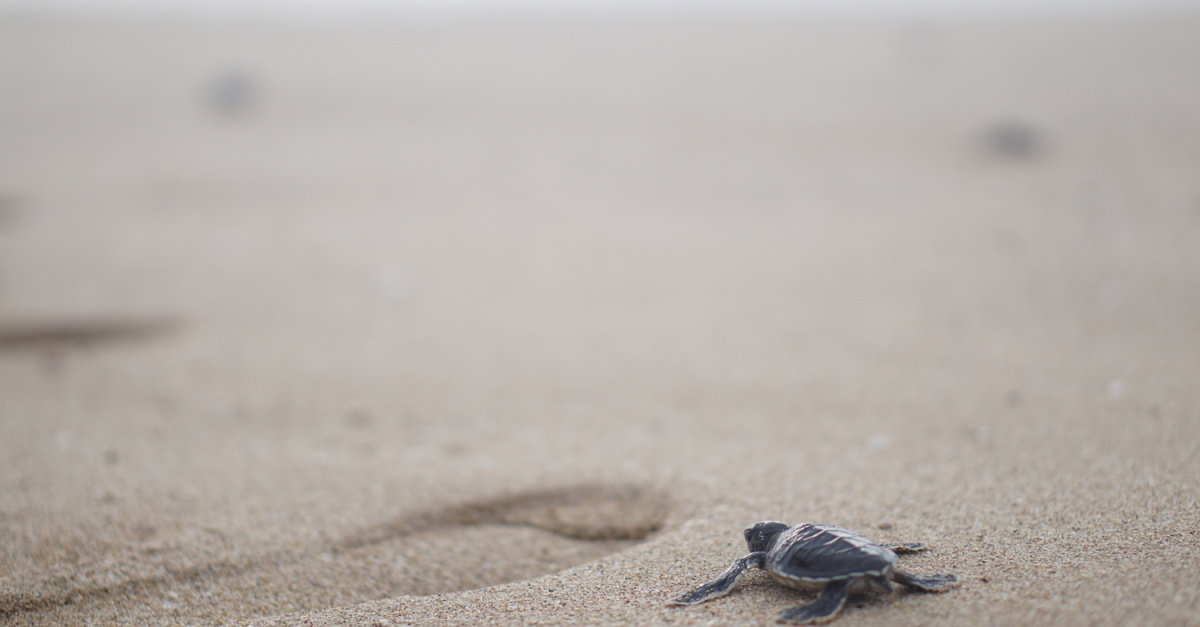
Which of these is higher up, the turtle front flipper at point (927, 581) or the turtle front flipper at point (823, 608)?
the turtle front flipper at point (927, 581)

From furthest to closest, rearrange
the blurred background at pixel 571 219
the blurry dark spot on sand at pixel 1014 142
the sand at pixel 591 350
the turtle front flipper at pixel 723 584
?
the blurry dark spot on sand at pixel 1014 142, the blurred background at pixel 571 219, the sand at pixel 591 350, the turtle front flipper at pixel 723 584

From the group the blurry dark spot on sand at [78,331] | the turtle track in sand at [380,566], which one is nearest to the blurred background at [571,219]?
the blurry dark spot on sand at [78,331]

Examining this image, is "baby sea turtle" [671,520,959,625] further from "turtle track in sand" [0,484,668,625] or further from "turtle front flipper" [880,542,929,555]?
"turtle track in sand" [0,484,668,625]

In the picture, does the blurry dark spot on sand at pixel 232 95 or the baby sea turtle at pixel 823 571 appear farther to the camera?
the blurry dark spot on sand at pixel 232 95

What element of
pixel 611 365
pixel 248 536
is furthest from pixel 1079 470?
pixel 248 536

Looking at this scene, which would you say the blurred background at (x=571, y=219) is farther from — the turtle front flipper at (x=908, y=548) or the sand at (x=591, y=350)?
the turtle front flipper at (x=908, y=548)

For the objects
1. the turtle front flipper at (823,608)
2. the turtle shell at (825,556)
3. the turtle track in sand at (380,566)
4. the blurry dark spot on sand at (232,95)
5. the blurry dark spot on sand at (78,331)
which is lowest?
the turtle track in sand at (380,566)

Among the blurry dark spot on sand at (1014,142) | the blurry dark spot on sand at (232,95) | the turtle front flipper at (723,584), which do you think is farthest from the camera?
the blurry dark spot on sand at (232,95)

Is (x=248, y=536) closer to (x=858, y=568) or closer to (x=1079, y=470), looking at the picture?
(x=858, y=568)
